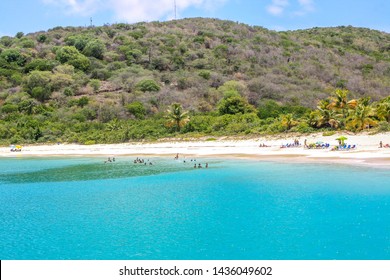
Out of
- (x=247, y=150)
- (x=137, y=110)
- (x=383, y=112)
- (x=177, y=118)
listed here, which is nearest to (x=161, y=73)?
(x=137, y=110)

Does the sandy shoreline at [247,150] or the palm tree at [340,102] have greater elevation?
the palm tree at [340,102]

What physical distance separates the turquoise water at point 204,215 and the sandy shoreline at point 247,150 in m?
4.89

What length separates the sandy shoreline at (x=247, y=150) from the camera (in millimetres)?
35188

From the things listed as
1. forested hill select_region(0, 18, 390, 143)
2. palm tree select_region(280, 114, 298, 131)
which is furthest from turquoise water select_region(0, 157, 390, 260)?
forested hill select_region(0, 18, 390, 143)

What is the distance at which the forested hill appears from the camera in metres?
68.1

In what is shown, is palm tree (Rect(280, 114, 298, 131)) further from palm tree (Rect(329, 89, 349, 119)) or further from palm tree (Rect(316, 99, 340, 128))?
palm tree (Rect(329, 89, 349, 119))

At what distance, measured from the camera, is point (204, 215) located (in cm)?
1775

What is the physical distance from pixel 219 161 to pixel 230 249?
25.3m

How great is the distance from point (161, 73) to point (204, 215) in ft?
257

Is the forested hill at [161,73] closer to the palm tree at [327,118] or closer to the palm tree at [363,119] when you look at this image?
the palm tree at [327,118]

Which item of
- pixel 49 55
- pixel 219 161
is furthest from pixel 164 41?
pixel 219 161

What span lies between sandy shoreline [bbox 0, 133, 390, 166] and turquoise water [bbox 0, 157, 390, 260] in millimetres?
4890

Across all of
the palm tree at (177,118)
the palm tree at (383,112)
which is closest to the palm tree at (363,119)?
the palm tree at (383,112)

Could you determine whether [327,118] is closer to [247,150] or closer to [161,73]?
[247,150]
